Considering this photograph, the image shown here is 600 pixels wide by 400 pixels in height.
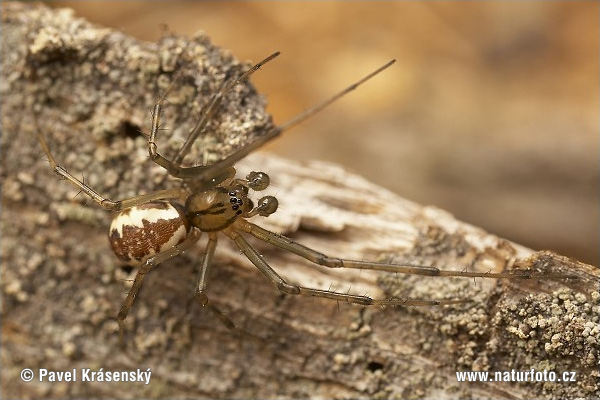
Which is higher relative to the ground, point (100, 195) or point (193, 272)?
point (100, 195)

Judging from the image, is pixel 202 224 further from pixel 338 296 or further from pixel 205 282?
pixel 338 296

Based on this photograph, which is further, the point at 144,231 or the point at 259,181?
the point at 259,181


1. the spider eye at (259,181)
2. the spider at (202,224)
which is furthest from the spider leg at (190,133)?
the spider eye at (259,181)

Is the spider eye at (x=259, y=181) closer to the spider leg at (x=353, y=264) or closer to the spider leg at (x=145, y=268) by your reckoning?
the spider leg at (x=353, y=264)

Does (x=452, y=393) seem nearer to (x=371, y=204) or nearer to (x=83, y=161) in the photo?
(x=371, y=204)

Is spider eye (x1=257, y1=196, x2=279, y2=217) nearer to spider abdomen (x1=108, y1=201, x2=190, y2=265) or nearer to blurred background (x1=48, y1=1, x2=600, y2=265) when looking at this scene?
spider abdomen (x1=108, y1=201, x2=190, y2=265)

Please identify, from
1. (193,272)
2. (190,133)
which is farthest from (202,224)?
(190,133)

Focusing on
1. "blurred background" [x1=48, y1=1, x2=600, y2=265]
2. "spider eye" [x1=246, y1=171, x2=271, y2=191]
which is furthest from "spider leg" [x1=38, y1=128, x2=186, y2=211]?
"blurred background" [x1=48, y1=1, x2=600, y2=265]
